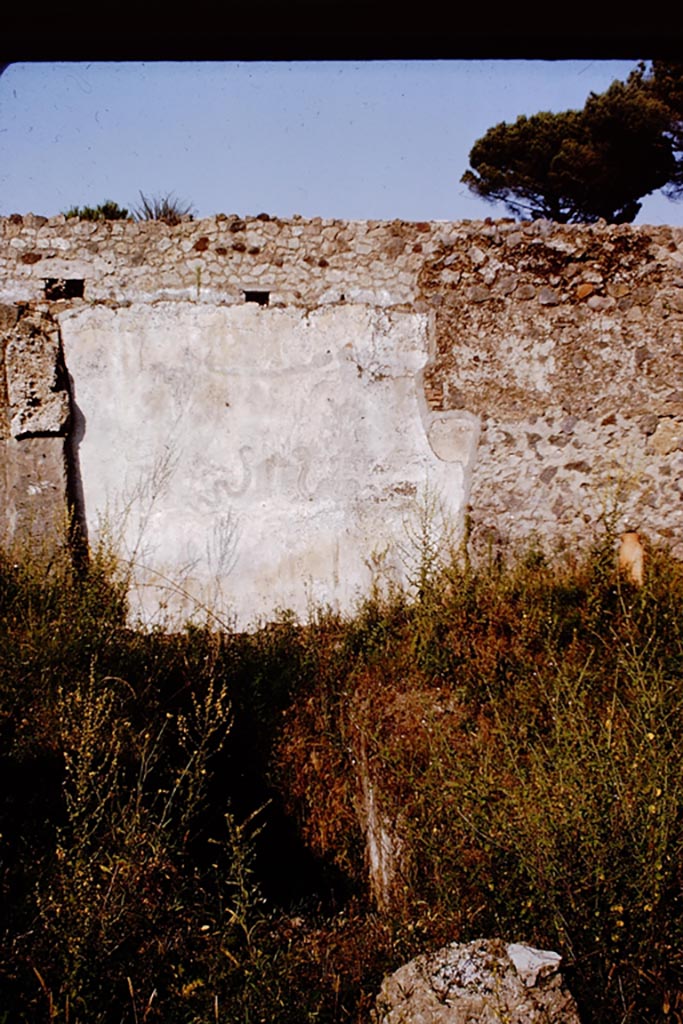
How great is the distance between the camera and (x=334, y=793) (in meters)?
4.52

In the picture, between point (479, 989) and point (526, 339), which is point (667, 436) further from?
point (479, 989)

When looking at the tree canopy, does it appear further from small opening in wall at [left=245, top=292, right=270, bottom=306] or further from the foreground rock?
the foreground rock

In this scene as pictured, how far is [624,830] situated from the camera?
2773 mm

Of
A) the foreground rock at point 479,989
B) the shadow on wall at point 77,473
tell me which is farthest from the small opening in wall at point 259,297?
the foreground rock at point 479,989

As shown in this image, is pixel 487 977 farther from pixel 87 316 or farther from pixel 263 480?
pixel 87 316

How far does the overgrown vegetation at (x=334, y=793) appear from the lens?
261 centimetres

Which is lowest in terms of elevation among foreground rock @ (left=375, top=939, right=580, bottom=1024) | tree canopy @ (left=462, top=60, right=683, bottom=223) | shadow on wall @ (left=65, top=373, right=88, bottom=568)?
foreground rock @ (left=375, top=939, right=580, bottom=1024)

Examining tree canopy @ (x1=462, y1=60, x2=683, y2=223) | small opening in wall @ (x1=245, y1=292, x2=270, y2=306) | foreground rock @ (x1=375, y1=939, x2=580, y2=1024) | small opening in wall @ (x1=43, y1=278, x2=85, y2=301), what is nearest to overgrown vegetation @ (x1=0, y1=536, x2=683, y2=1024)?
foreground rock @ (x1=375, y1=939, x2=580, y2=1024)

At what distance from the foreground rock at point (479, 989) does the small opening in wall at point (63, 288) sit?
477cm

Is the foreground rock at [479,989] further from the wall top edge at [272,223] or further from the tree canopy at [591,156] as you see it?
the tree canopy at [591,156]

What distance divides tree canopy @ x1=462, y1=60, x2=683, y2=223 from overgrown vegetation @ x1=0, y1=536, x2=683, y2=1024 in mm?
9308

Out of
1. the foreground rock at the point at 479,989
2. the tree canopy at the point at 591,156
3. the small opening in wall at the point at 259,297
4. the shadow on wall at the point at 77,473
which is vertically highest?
the tree canopy at the point at 591,156

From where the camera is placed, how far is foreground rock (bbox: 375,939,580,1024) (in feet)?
7.57
